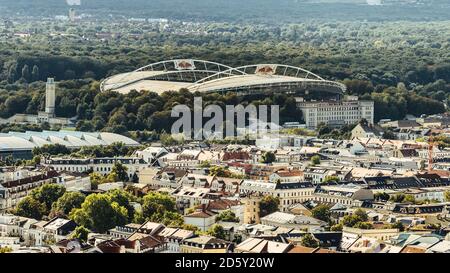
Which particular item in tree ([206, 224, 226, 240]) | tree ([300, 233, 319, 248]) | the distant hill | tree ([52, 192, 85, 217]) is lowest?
the distant hill

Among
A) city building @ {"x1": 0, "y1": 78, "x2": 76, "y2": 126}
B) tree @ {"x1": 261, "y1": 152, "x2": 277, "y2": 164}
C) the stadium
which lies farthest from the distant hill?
tree @ {"x1": 261, "y1": 152, "x2": 277, "y2": 164}

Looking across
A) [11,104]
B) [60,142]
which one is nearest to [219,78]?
[11,104]

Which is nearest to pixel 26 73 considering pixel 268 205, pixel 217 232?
pixel 268 205

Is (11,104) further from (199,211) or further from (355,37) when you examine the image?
(355,37)

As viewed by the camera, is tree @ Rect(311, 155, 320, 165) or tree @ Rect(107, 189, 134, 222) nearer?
tree @ Rect(107, 189, 134, 222)

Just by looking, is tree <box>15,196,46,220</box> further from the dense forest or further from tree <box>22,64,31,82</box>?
tree <box>22,64,31,82</box>

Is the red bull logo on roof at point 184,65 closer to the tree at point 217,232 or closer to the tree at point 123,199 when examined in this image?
the tree at point 123,199
